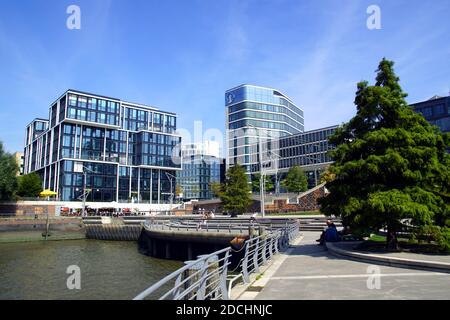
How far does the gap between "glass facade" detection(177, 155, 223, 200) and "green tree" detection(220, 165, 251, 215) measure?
84.9 m

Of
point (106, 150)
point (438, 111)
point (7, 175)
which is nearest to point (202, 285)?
point (7, 175)

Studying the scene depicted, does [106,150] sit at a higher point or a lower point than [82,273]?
higher

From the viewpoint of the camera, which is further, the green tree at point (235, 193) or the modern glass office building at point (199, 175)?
the modern glass office building at point (199, 175)

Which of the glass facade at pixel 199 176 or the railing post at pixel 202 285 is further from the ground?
the glass facade at pixel 199 176

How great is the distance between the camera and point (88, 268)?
26.6 meters

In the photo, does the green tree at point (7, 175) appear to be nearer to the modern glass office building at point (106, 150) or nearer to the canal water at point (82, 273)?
the modern glass office building at point (106, 150)

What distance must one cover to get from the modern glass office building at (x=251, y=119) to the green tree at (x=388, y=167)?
9736 cm

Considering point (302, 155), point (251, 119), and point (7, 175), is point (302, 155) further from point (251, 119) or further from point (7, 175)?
point (7, 175)

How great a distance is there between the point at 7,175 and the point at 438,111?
82010 millimetres

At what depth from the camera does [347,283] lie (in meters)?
9.55

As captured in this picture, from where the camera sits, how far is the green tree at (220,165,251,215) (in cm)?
5381

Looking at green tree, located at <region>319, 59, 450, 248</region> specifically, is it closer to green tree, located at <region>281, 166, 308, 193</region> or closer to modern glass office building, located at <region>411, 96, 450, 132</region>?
green tree, located at <region>281, 166, 308, 193</region>

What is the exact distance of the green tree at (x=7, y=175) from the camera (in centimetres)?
6100

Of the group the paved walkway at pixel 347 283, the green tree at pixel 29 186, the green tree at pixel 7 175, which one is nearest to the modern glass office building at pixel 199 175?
the green tree at pixel 29 186
